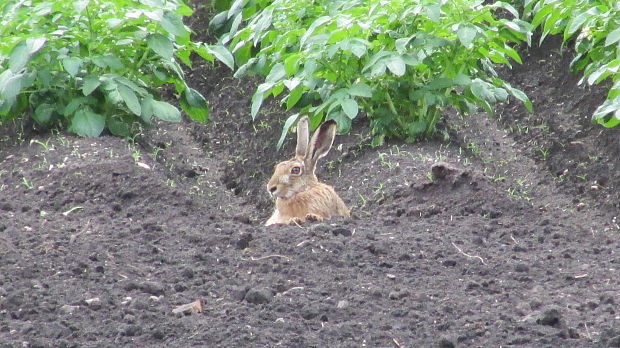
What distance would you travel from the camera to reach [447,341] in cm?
445

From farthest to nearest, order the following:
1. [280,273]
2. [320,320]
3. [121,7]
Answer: [121,7]
[280,273]
[320,320]

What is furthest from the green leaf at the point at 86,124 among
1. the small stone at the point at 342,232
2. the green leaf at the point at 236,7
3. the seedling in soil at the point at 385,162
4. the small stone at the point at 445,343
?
the small stone at the point at 445,343

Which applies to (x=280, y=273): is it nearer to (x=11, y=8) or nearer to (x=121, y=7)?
(x=121, y=7)

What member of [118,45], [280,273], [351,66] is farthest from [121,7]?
[280,273]

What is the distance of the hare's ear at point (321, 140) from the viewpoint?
23.5 feet

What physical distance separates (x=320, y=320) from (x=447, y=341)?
0.59 meters

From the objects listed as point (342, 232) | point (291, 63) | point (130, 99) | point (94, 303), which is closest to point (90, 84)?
point (130, 99)

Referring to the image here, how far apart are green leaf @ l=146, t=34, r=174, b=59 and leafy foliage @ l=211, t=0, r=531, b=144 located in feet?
2.14

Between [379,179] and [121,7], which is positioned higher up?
[121,7]

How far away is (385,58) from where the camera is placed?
7.15 m

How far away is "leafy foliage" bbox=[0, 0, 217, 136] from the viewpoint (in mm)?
7312

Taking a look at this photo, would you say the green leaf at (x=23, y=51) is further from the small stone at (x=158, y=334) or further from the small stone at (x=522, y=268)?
the small stone at (x=522, y=268)

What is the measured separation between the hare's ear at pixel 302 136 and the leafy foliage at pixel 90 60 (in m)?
0.97

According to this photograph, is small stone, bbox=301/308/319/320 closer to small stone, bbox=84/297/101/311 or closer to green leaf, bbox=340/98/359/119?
small stone, bbox=84/297/101/311
